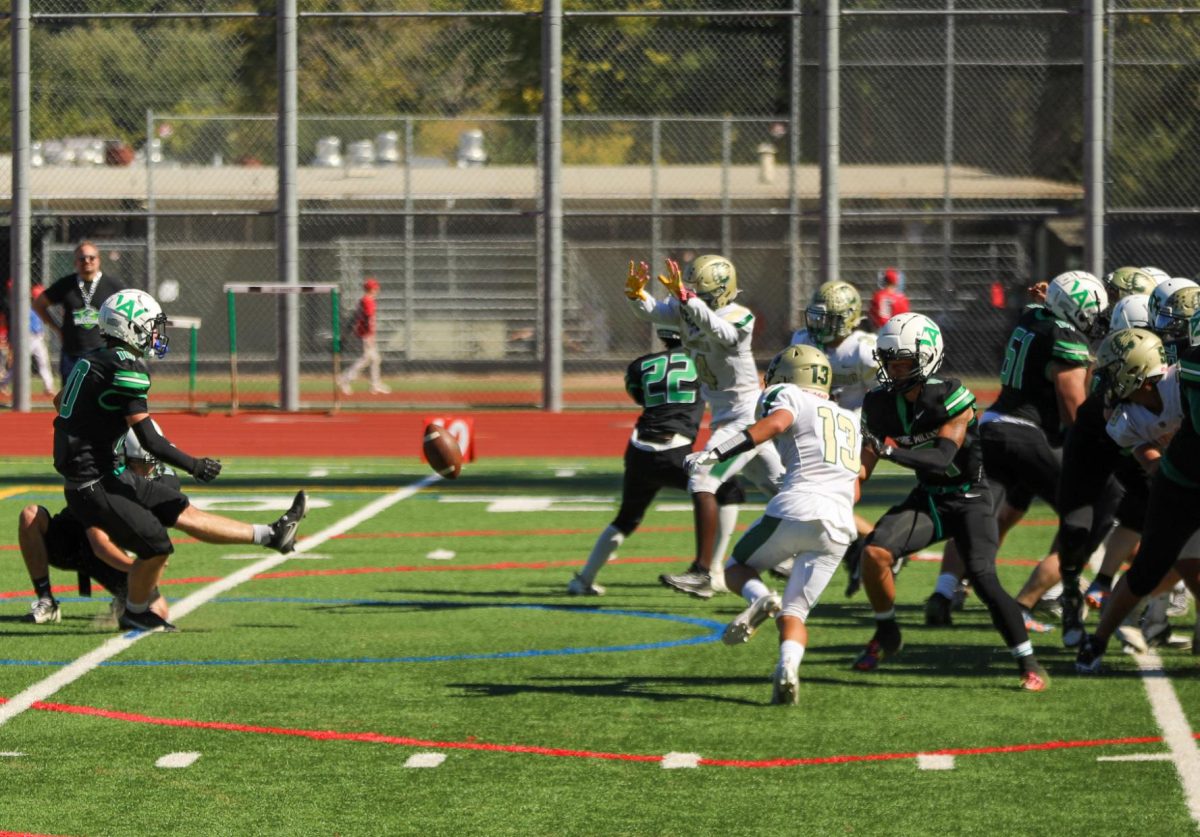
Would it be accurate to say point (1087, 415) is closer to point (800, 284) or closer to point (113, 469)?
point (113, 469)

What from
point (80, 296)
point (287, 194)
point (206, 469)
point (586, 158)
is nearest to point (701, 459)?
point (206, 469)

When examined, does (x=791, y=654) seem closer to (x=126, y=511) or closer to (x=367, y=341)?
(x=126, y=511)

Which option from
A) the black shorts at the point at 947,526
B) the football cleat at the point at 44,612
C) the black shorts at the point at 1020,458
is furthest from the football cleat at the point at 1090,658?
the football cleat at the point at 44,612

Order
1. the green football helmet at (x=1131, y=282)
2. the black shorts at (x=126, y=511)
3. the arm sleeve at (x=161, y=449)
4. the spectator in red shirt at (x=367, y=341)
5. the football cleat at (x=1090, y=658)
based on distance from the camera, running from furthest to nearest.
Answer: the spectator in red shirt at (x=367, y=341), the green football helmet at (x=1131, y=282), the black shorts at (x=126, y=511), the arm sleeve at (x=161, y=449), the football cleat at (x=1090, y=658)

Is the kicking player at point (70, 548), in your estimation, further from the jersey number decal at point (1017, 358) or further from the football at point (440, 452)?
the jersey number decal at point (1017, 358)

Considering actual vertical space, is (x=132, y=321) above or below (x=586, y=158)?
below

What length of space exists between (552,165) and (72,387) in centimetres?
1571

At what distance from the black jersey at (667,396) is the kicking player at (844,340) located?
776 mm

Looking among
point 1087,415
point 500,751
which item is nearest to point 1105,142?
point 1087,415

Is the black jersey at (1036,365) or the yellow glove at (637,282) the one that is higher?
the yellow glove at (637,282)

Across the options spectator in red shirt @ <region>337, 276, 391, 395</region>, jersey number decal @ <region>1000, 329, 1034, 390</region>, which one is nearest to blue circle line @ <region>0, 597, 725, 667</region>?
jersey number decal @ <region>1000, 329, 1034, 390</region>

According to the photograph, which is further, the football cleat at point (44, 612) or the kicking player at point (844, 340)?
the kicking player at point (844, 340)

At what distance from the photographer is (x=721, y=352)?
38.1 ft

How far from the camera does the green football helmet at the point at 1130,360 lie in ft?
29.3
